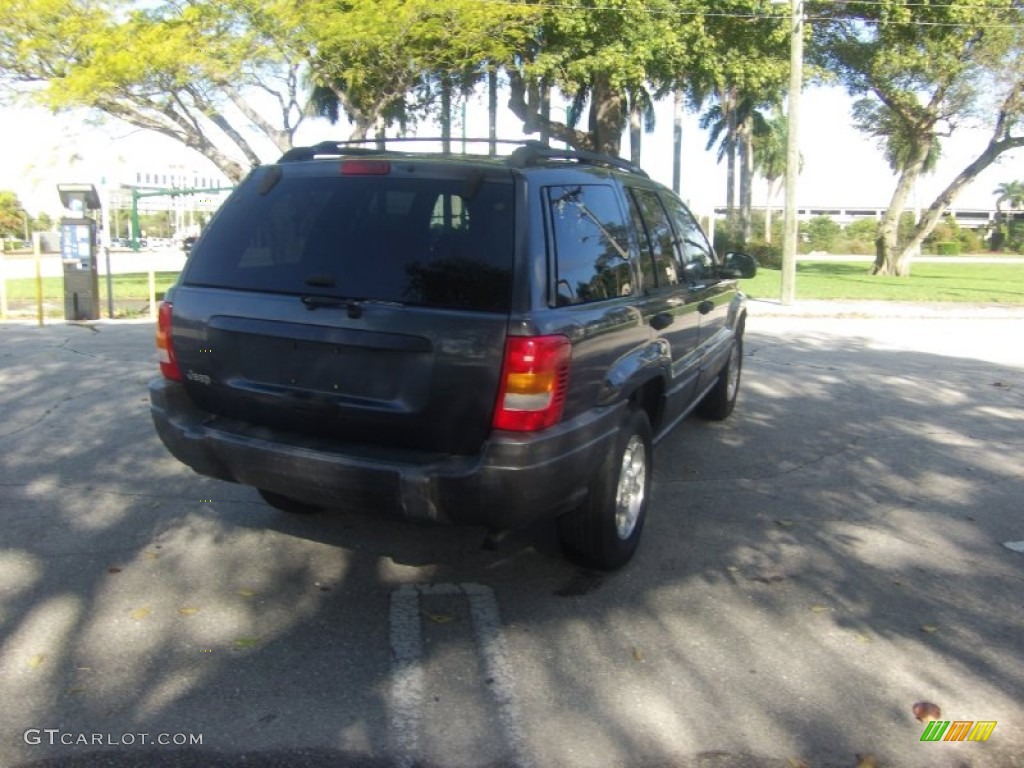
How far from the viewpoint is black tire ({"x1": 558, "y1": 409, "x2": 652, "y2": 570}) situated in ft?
13.4

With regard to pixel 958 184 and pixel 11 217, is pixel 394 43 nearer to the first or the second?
pixel 958 184

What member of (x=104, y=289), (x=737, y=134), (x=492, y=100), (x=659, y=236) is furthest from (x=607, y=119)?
(x=737, y=134)

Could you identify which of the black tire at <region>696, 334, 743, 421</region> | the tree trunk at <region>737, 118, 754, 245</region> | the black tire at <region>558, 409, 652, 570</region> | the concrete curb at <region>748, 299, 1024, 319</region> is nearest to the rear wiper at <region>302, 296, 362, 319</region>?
the black tire at <region>558, 409, 652, 570</region>

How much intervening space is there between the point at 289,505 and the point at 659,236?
2546mm

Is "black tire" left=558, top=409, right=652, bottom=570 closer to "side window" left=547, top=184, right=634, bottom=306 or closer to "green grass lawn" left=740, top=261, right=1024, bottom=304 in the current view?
"side window" left=547, top=184, right=634, bottom=306

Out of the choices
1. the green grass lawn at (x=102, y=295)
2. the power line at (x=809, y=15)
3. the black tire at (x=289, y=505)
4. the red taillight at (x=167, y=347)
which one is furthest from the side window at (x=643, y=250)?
the power line at (x=809, y=15)

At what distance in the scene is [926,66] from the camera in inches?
1024

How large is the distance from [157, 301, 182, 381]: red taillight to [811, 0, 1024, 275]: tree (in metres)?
25.0

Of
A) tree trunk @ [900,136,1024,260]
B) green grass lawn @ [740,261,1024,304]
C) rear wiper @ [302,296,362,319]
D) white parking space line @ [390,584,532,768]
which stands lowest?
white parking space line @ [390,584,532,768]

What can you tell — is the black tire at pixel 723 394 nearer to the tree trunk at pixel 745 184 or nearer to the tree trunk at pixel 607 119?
the tree trunk at pixel 607 119

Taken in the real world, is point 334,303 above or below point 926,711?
above

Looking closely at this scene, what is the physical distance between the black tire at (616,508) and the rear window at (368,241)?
1021 millimetres

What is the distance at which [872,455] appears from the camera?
657 centimetres

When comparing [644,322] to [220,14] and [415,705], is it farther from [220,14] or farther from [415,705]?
[220,14]
